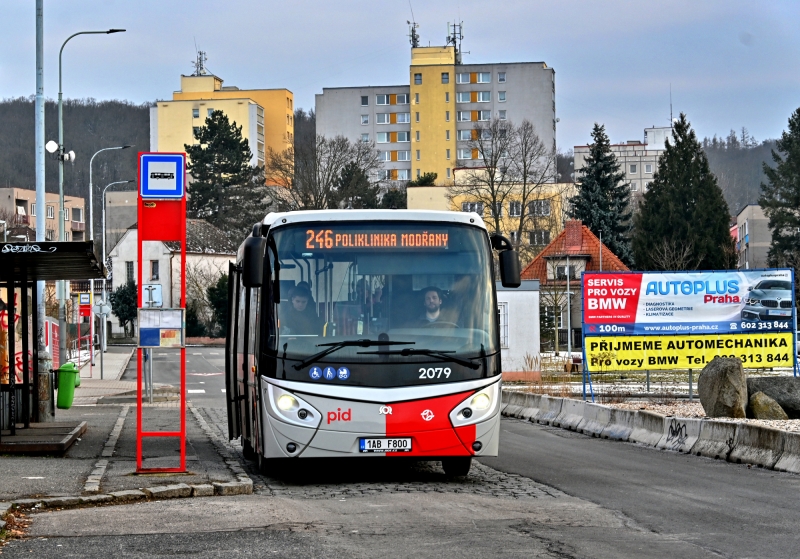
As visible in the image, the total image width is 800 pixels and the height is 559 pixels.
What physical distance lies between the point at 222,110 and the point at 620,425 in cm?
12058

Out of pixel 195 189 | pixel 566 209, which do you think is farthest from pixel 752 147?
pixel 195 189

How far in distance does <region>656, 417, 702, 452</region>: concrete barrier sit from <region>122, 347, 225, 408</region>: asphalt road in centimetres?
1603

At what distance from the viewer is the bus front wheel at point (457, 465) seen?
1270cm

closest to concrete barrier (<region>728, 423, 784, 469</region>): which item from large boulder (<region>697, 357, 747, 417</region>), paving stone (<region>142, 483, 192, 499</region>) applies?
large boulder (<region>697, 357, 747, 417</region>)

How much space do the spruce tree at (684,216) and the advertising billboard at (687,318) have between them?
57.2 meters

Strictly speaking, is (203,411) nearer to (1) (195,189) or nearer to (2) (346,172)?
(2) (346,172)

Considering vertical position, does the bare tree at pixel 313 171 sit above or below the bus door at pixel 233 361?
above

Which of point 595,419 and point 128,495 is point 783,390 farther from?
point 128,495

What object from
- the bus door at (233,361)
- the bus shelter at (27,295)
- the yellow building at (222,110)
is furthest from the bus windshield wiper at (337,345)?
the yellow building at (222,110)

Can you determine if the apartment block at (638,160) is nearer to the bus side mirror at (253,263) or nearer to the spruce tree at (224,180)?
the spruce tree at (224,180)

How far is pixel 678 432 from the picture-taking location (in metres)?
17.5

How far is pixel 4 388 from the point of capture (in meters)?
18.2

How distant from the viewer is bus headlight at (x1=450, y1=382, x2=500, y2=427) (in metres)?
12.1

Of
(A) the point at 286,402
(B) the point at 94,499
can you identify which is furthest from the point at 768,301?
(B) the point at 94,499
